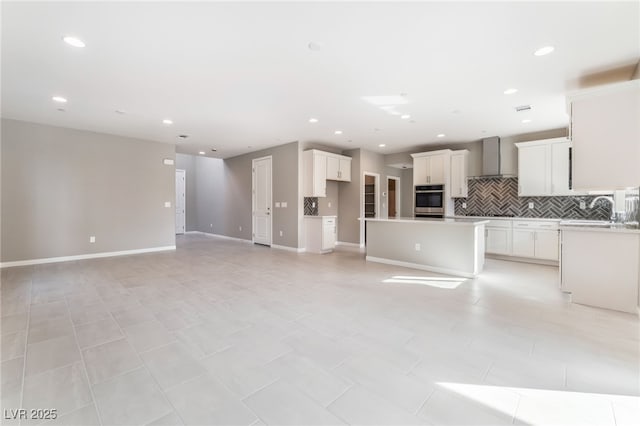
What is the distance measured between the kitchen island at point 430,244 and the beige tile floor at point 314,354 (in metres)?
0.63

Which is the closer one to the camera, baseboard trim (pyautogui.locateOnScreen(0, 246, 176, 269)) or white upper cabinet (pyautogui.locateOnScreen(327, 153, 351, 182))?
baseboard trim (pyautogui.locateOnScreen(0, 246, 176, 269))

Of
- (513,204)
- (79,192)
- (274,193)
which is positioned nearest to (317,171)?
(274,193)

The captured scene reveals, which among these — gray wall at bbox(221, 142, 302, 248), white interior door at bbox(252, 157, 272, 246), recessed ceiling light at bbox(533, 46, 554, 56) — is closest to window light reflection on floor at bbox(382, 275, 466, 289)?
recessed ceiling light at bbox(533, 46, 554, 56)

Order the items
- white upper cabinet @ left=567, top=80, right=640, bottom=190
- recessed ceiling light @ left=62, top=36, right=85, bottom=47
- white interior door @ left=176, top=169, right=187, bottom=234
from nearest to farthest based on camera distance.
Answer: recessed ceiling light @ left=62, top=36, right=85, bottom=47, white upper cabinet @ left=567, top=80, right=640, bottom=190, white interior door @ left=176, top=169, right=187, bottom=234

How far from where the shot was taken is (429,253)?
4844 millimetres

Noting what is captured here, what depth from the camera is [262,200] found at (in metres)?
7.80

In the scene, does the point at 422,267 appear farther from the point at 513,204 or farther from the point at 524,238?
the point at 513,204

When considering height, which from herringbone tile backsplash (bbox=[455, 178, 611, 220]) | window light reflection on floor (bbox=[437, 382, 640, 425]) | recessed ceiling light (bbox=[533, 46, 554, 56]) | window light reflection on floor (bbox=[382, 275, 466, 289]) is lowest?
window light reflection on floor (bbox=[437, 382, 640, 425])

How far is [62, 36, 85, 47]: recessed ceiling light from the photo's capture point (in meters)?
2.53

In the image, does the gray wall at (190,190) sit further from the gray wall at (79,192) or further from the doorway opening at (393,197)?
the doorway opening at (393,197)

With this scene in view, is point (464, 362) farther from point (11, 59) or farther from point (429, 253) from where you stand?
point (11, 59)

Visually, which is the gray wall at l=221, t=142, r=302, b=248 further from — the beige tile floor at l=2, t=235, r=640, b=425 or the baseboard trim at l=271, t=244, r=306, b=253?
the beige tile floor at l=2, t=235, r=640, b=425

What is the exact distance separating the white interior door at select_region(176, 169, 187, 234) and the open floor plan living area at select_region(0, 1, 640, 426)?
3511 millimetres

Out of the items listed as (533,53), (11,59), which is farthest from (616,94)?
(11,59)
